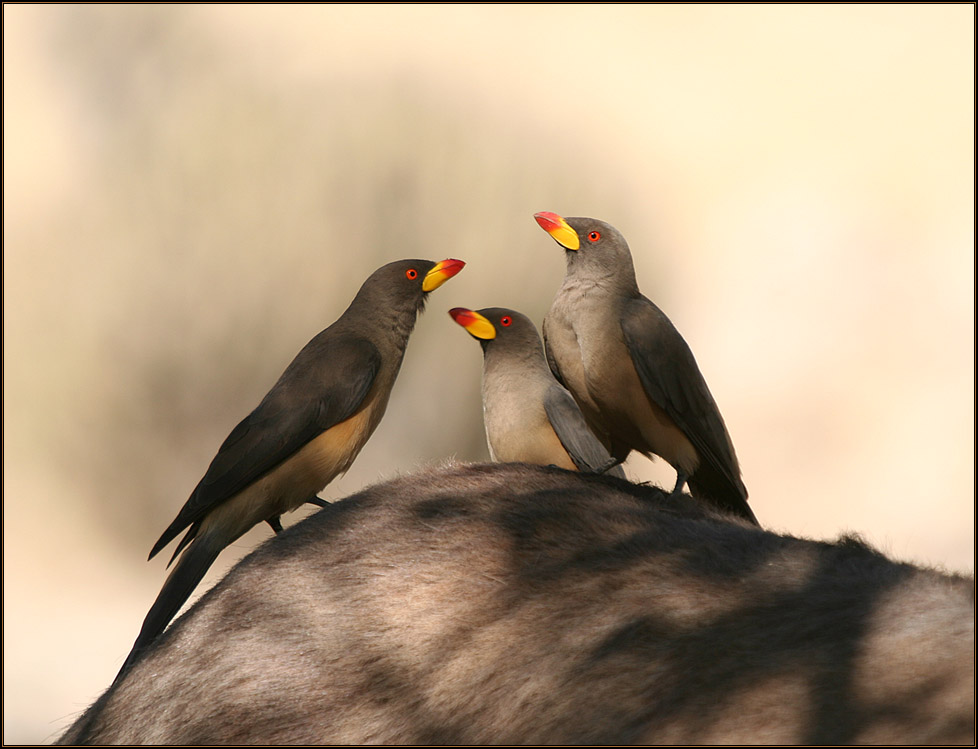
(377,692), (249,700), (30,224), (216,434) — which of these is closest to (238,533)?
(249,700)

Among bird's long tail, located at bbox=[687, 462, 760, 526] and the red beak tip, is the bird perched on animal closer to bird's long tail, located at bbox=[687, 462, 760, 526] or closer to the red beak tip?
bird's long tail, located at bbox=[687, 462, 760, 526]

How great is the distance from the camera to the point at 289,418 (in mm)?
4043

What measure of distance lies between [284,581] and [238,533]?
3.70ft

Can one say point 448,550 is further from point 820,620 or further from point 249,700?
point 820,620

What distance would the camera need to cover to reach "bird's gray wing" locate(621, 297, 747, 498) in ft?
13.2

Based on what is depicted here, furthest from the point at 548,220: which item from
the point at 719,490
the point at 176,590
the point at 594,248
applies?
the point at 176,590

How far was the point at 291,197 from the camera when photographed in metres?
9.66

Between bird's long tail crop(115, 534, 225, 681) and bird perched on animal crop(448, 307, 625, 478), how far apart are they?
5.25 feet

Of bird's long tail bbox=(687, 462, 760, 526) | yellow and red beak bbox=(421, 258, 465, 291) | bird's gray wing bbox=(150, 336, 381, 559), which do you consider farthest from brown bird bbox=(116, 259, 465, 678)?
bird's long tail bbox=(687, 462, 760, 526)

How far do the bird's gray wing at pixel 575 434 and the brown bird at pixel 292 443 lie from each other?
883 mm

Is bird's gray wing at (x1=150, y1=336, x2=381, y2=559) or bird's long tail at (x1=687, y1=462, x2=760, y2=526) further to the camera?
bird's long tail at (x1=687, y1=462, x2=760, y2=526)

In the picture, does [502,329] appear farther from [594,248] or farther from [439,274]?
[594,248]

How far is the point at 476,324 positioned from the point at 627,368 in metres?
1.26

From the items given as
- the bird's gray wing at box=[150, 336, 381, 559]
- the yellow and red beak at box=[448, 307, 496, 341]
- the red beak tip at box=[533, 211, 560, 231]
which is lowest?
the bird's gray wing at box=[150, 336, 381, 559]
